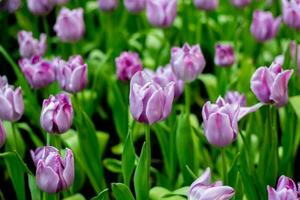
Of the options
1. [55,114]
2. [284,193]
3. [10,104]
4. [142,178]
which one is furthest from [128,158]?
[284,193]

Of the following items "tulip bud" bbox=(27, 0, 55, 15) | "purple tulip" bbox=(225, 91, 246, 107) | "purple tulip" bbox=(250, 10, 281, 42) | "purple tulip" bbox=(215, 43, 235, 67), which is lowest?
"purple tulip" bbox=(225, 91, 246, 107)

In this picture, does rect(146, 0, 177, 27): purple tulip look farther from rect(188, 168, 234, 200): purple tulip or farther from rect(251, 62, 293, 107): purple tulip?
rect(188, 168, 234, 200): purple tulip

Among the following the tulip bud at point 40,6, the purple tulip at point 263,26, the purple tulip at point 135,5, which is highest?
the tulip bud at point 40,6

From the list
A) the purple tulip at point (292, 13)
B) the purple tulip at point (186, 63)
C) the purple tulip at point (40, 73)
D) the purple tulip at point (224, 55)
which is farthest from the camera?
the purple tulip at point (224, 55)

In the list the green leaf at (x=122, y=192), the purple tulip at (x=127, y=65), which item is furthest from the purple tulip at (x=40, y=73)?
the green leaf at (x=122, y=192)

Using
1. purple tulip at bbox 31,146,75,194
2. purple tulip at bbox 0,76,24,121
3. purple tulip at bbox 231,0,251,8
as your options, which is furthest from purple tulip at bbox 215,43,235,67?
purple tulip at bbox 31,146,75,194

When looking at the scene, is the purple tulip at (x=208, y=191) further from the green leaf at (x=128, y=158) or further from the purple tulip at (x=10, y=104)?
the purple tulip at (x=10, y=104)
